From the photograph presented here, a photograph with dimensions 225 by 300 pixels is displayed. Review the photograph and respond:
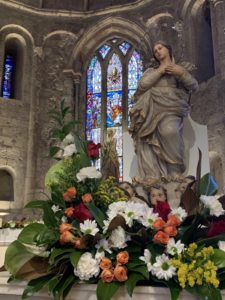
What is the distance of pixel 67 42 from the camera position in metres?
11.6

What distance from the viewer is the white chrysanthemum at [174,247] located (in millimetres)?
1213

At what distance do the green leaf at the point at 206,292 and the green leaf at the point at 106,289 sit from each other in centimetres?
23

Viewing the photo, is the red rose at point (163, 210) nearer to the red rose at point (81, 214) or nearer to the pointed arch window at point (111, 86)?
the red rose at point (81, 214)

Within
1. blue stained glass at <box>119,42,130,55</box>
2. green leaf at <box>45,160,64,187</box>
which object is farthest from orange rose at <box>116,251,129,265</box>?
blue stained glass at <box>119,42,130,55</box>

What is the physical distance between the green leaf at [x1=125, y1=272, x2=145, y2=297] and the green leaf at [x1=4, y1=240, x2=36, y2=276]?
0.44 meters

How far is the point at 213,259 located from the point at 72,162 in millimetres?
815

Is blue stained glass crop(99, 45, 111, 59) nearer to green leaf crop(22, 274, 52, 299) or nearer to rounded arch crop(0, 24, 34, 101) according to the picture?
rounded arch crop(0, 24, 34, 101)

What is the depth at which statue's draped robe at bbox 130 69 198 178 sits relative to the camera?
326cm

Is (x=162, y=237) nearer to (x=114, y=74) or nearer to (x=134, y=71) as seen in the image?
(x=134, y=71)

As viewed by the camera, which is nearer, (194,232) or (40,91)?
(194,232)

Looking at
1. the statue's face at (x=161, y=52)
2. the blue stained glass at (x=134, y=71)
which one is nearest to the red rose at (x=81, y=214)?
the statue's face at (x=161, y=52)

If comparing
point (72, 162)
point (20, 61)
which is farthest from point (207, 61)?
point (72, 162)

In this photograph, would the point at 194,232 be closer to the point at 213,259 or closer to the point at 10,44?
the point at 213,259

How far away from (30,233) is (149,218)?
50cm
